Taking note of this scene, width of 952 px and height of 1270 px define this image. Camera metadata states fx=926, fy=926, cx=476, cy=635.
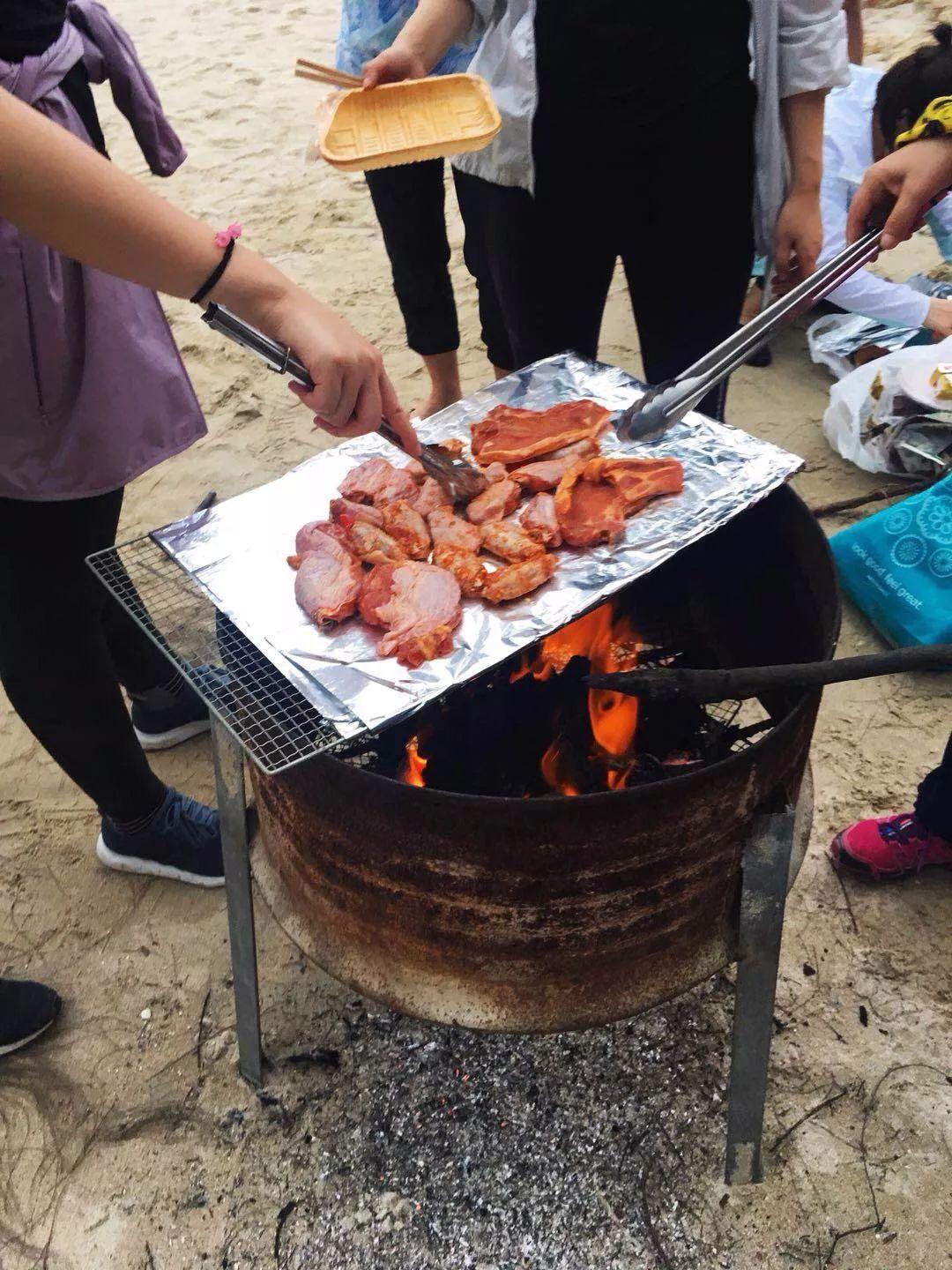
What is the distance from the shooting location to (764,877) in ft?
5.74

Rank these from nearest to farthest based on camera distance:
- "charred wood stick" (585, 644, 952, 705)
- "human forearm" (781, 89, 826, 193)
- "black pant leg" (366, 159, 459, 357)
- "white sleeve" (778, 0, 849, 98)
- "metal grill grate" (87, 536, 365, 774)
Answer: "charred wood stick" (585, 644, 952, 705) < "metal grill grate" (87, 536, 365, 774) < "white sleeve" (778, 0, 849, 98) < "human forearm" (781, 89, 826, 193) < "black pant leg" (366, 159, 459, 357)

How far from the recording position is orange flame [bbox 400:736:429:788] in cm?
198

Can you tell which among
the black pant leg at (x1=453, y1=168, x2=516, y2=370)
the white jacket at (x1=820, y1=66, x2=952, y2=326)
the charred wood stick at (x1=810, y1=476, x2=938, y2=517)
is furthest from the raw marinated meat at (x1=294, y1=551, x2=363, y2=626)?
the white jacket at (x1=820, y1=66, x2=952, y2=326)

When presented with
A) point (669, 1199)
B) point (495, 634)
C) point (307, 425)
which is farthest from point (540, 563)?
point (307, 425)

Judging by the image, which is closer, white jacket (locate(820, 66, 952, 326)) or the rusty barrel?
the rusty barrel

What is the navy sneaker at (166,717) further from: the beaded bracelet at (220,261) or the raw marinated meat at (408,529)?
the beaded bracelet at (220,261)

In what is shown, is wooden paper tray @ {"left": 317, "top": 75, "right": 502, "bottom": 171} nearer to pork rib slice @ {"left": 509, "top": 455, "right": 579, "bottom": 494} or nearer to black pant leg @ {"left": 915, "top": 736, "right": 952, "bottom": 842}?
pork rib slice @ {"left": 509, "top": 455, "right": 579, "bottom": 494}

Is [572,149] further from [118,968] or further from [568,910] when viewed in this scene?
[118,968]

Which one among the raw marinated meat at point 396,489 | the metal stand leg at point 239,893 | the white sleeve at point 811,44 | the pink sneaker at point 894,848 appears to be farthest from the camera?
the pink sneaker at point 894,848

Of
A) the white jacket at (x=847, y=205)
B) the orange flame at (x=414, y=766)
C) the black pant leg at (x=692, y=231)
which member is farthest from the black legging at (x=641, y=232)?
the white jacket at (x=847, y=205)

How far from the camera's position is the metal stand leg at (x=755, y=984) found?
1.73 m

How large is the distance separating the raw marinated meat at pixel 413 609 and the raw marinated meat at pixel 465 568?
0.07 ft

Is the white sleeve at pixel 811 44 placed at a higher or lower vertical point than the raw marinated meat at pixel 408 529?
higher

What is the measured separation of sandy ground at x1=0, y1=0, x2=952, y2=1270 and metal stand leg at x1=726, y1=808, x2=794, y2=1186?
13 cm
